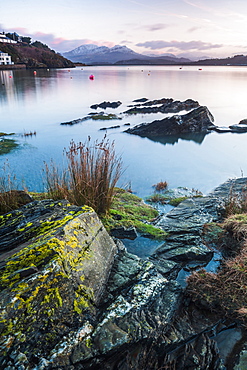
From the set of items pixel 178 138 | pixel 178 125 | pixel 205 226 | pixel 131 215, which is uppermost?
pixel 178 125

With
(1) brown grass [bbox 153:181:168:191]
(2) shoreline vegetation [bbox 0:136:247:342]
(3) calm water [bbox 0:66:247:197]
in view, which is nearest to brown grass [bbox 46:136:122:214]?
(2) shoreline vegetation [bbox 0:136:247:342]

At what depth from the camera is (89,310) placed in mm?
2451

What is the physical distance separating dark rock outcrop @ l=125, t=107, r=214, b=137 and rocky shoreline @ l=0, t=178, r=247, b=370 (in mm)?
13947

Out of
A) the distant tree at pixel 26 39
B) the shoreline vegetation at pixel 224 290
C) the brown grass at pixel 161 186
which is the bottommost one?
the brown grass at pixel 161 186

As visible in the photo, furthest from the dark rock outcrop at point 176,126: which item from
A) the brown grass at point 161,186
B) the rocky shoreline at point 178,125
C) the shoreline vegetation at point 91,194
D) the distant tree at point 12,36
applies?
the distant tree at point 12,36

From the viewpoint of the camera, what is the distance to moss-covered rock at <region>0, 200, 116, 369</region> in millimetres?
2051

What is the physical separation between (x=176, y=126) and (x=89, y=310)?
16316mm

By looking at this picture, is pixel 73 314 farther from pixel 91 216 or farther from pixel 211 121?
pixel 211 121

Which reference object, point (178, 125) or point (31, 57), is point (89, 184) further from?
point (31, 57)

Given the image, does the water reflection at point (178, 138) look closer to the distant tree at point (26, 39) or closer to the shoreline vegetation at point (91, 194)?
the shoreline vegetation at point (91, 194)

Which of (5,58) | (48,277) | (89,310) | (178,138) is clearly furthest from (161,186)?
(5,58)

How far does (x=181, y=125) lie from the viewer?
17578 mm

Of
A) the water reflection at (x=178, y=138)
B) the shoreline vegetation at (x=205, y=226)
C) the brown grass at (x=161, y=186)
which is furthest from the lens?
the water reflection at (x=178, y=138)

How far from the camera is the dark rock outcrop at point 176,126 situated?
16.8 metres
